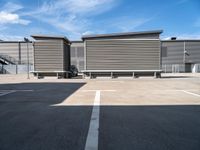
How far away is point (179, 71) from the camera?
35.9 metres

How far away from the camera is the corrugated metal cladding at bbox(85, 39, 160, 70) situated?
57.0 ft

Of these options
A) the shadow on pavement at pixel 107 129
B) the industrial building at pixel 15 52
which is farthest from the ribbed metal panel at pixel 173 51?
the shadow on pavement at pixel 107 129

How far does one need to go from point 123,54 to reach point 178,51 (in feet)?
78.5

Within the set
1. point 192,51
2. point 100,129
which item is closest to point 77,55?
point 192,51

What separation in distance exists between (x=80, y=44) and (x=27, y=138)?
110ft

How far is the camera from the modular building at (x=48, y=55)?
18000mm

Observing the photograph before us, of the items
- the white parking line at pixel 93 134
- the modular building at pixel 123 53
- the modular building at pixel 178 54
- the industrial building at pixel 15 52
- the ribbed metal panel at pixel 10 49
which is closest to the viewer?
the white parking line at pixel 93 134

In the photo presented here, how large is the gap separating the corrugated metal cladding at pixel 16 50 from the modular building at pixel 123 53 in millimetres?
25180

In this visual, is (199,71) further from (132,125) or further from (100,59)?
(132,125)

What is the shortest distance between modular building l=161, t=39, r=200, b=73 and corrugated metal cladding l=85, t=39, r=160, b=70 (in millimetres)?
20462

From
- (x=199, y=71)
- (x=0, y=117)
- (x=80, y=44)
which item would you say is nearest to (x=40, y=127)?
(x=0, y=117)

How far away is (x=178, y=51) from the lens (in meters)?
35.9

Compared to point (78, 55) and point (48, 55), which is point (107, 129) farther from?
point (78, 55)

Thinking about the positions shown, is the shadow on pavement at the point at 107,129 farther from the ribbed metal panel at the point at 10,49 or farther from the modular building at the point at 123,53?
the ribbed metal panel at the point at 10,49
